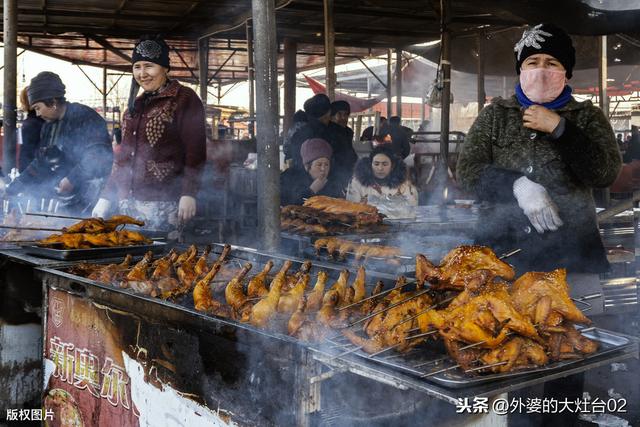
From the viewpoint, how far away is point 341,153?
24.5 feet

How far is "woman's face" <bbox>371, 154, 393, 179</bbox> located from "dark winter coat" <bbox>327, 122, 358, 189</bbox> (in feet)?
1.83

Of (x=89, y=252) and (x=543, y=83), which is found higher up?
(x=543, y=83)

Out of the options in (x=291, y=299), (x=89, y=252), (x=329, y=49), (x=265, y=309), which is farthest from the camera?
(x=329, y=49)

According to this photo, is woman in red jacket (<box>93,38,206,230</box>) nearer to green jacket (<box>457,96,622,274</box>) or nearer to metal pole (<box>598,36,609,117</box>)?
green jacket (<box>457,96,622,274</box>)

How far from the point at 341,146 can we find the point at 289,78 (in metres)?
7.36

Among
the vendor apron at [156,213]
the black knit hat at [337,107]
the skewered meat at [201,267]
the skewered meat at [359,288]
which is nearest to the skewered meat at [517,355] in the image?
the skewered meat at [359,288]

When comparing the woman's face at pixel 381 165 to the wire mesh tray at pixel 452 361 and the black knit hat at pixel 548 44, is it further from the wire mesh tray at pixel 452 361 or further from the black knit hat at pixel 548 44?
the wire mesh tray at pixel 452 361

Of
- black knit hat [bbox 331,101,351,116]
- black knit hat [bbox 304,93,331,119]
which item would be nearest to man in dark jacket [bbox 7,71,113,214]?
black knit hat [bbox 304,93,331,119]

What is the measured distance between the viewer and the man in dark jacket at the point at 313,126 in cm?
712

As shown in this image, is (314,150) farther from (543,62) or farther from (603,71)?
(603,71)

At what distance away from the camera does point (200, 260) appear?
374cm

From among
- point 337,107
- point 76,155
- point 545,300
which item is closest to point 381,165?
point 337,107

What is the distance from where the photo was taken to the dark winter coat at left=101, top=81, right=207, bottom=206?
16.3 ft

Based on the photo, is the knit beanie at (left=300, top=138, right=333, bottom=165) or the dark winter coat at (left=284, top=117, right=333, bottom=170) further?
the dark winter coat at (left=284, top=117, right=333, bottom=170)
